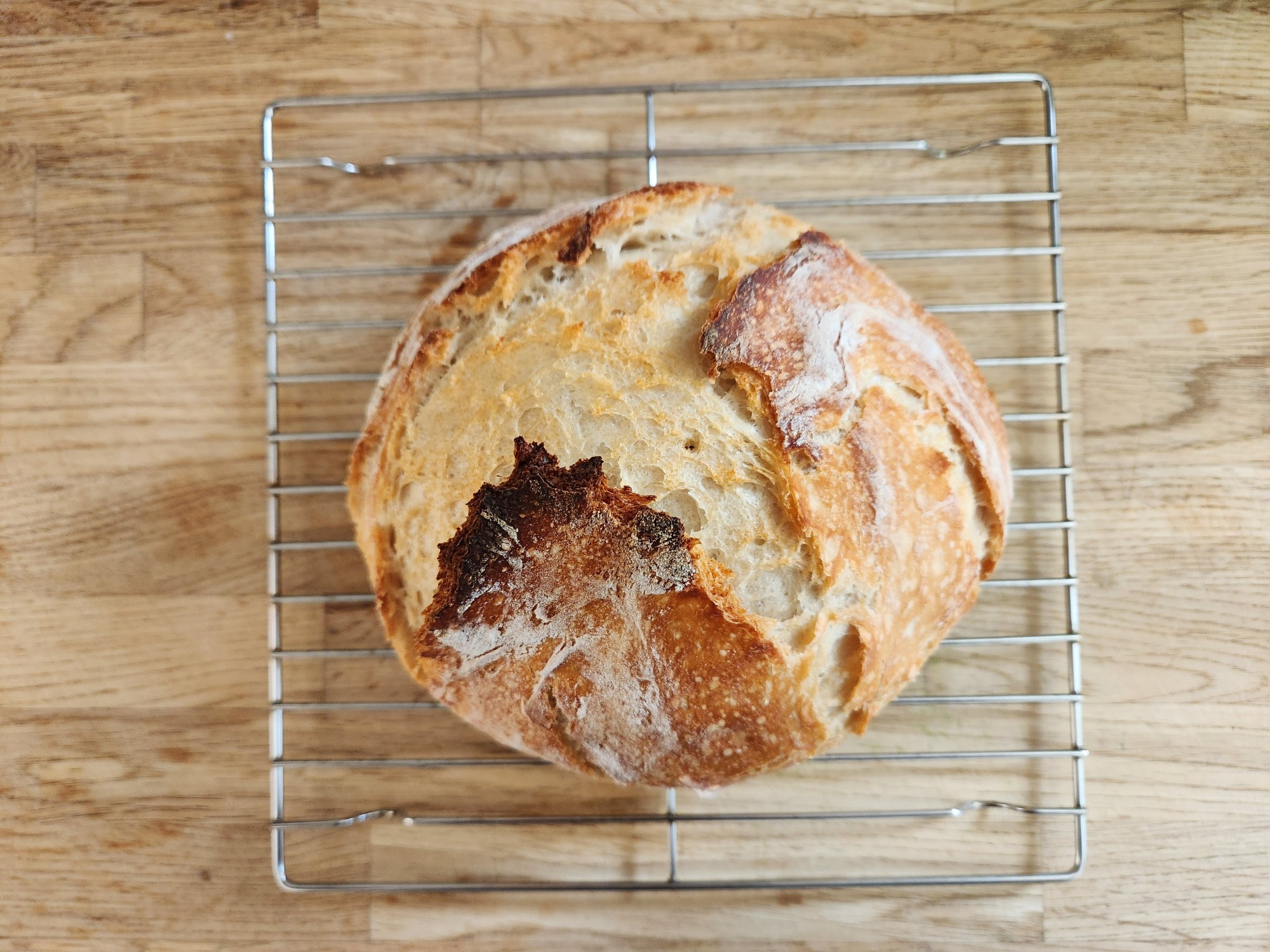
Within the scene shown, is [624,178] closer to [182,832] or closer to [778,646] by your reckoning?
[778,646]

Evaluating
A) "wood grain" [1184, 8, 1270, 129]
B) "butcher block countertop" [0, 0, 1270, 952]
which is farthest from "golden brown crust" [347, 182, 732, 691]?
"wood grain" [1184, 8, 1270, 129]

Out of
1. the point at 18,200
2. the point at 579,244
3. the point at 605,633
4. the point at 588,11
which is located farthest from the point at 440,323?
the point at 18,200

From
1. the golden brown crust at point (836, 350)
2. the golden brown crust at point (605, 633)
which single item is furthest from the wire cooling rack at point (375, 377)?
the golden brown crust at point (605, 633)

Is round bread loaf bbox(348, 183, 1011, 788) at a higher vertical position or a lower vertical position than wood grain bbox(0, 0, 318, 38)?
lower

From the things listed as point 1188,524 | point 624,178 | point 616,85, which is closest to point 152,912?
point 624,178

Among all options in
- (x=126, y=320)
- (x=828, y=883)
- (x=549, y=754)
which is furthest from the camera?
(x=126, y=320)

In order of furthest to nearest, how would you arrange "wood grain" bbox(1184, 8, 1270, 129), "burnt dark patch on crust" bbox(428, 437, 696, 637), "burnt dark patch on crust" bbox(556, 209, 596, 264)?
"wood grain" bbox(1184, 8, 1270, 129), "burnt dark patch on crust" bbox(556, 209, 596, 264), "burnt dark patch on crust" bbox(428, 437, 696, 637)

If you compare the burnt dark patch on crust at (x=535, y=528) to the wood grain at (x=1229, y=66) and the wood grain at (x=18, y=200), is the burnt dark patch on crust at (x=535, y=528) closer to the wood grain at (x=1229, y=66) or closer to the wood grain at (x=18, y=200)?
the wood grain at (x=18, y=200)

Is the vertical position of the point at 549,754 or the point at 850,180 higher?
the point at 850,180

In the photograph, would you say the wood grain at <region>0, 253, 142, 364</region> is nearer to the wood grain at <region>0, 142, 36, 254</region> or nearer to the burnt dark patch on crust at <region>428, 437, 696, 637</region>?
the wood grain at <region>0, 142, 36, 254</region>
